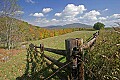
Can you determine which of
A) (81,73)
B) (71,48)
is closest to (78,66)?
(81,73)

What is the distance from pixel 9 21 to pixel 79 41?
25749mm

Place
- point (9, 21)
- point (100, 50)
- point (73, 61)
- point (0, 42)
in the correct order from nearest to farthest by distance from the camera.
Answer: point (73, 61), point (100, 50), point (9, 21), point (0, 42)

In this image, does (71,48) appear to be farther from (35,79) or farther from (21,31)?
(21,31)

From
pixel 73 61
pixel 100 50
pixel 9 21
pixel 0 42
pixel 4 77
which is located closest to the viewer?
pixel 73 61

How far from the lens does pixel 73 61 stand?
3.20 metres

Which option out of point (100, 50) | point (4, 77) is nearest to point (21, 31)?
point (4, 77)

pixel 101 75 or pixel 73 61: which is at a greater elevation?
pixel 73 61

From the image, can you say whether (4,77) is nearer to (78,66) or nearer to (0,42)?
(78,66)

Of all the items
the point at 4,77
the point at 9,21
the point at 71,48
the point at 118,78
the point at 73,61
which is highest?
the point at 9,21

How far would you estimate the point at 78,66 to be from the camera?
3.23 meters

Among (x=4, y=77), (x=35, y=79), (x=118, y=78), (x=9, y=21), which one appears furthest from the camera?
(x=9, y=21)

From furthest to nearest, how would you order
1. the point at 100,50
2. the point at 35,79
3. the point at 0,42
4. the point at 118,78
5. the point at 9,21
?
the point at 0,42 < the point at 9,21 < the point at 35,79 < the point at 100,50 < the point at 118,78

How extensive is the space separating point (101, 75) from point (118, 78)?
31 centimetres

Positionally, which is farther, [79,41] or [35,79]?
[35,79]
